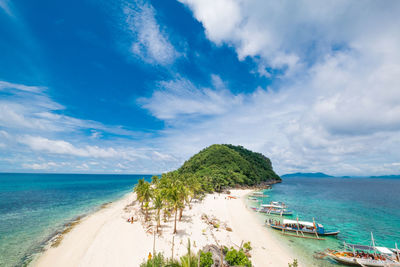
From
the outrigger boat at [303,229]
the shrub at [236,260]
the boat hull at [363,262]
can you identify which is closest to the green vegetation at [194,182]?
the shrub at [236,260]

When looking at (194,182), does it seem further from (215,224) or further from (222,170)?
(222,170)

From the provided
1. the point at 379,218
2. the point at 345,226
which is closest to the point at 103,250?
the point at 345,226

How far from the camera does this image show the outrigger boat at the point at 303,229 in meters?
37.1

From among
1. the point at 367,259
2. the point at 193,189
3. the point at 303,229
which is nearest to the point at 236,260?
the point at 367,259

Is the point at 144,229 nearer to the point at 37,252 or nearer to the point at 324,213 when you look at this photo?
the point at 37,252

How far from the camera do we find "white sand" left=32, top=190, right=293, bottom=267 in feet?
83.6

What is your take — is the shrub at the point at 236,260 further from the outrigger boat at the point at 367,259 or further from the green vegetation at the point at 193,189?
the outrigger boat at the point at 367,259

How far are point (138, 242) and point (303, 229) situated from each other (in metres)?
35.8

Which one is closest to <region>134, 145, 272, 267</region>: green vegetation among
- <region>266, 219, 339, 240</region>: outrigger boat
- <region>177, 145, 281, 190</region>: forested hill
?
<region>177, 145, 281, 190</region>: forested hill

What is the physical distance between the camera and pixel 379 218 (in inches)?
2119

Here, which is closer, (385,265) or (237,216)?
(385,265)

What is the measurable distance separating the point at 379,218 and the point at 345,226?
2027cm

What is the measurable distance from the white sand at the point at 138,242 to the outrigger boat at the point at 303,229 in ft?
13.1

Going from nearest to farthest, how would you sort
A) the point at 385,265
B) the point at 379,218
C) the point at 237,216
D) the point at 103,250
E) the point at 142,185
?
1. the point at 385,265
2. the point at 103,250
3. the point at 142,185
4. the point at 237,216
5. the point at 379,218
